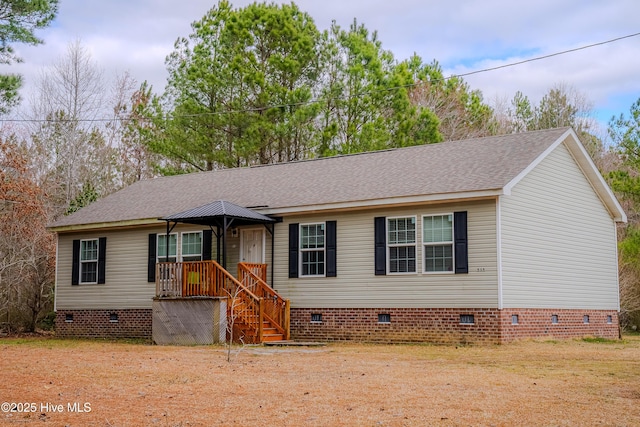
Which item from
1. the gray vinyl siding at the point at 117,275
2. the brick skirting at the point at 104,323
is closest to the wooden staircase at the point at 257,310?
the gray vinyl siding at the point at 117,275

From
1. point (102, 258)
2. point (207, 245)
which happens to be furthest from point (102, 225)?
point (207, 245)

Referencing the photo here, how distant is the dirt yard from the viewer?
27.7 ft

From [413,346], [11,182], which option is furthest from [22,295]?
[413,346]

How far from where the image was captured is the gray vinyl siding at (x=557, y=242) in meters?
18.3

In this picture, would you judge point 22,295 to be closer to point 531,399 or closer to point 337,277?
point 337,277

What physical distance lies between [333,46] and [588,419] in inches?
1142

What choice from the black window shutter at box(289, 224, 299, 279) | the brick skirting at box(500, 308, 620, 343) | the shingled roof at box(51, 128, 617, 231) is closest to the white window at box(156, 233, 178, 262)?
the shingled roof at box(51, 128, 617, 231)

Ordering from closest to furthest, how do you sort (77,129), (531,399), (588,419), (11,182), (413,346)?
1. (588,419)
2. (531,399)
3. (413,346)
4. (11,182)
5. (77,129)

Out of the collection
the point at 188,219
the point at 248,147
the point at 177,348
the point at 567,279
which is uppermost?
the point at 248,147

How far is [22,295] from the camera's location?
2773 centimetres

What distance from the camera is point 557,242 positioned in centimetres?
2009

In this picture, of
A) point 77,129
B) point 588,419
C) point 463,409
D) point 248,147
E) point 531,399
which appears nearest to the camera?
point 588,419

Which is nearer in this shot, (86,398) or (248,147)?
(86,398)

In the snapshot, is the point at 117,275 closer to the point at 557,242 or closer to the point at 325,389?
the point at 557,242
